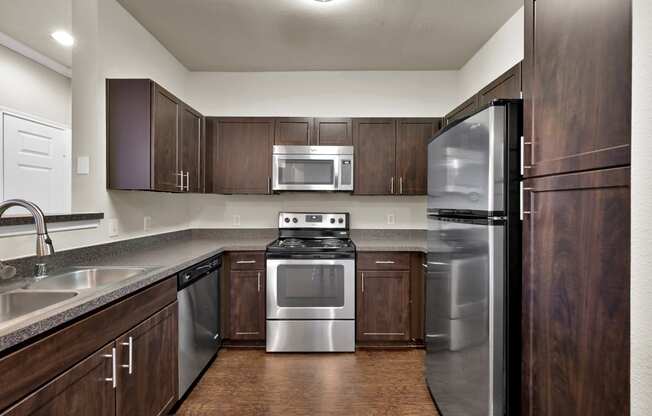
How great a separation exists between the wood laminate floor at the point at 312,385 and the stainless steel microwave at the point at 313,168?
4.88ft

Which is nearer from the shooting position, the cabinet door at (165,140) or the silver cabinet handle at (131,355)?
the silver cabinet handle at (131,355)

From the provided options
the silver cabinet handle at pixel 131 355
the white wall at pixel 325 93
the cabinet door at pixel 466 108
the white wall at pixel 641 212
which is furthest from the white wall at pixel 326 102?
the white wall at pixel 641 212

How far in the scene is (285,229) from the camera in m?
3.61

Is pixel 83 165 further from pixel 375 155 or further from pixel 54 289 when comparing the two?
pixel 375 155

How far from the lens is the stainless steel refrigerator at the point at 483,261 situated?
151 centimetres

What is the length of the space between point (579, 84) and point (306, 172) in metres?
2.52

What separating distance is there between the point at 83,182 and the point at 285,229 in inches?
70.3

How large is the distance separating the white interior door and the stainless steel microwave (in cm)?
199

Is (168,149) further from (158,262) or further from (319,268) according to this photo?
(319,268)

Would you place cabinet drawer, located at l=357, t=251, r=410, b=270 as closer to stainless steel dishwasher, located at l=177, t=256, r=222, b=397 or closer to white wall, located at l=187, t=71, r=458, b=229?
white wall, located at l=187, t=71, r=458, b=229

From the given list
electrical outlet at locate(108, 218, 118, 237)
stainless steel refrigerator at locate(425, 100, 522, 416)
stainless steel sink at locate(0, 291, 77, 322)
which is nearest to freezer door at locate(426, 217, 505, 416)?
stainless steel refrigerator at locate(425, 100, 522, 416)

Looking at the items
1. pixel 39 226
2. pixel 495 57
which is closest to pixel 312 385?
pixel 39 226

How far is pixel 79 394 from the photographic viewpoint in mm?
1294

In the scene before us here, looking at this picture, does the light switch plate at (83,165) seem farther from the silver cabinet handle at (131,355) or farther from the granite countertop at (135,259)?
the silver cabinet handle at (131,355)
